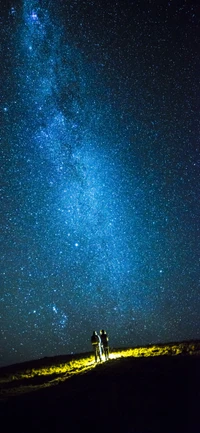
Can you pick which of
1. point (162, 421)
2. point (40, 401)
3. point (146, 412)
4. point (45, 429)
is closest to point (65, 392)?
point (40, 401)

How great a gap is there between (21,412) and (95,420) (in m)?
1.97

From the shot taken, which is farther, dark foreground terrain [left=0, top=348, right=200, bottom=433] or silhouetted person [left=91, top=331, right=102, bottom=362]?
silhouetted person [left=91, top=331, right=102, bottom=362]

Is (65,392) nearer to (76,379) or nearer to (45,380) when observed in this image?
(76,379)

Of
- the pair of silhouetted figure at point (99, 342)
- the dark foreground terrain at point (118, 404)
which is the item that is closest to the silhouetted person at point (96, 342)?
the pair of silhouetted figure at point (99, 342)

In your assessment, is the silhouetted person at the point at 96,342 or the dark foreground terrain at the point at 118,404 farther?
the silhouetted person at the point at 96,342

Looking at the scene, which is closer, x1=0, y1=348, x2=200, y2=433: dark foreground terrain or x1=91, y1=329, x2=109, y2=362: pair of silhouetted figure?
x1=0, y1=348, x2=200, y2=433: dark foreground terrain

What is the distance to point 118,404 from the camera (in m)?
7.22

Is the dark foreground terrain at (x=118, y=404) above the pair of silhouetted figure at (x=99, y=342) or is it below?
below

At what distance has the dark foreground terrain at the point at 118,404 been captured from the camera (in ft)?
20.3

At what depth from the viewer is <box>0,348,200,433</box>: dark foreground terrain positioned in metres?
6.19

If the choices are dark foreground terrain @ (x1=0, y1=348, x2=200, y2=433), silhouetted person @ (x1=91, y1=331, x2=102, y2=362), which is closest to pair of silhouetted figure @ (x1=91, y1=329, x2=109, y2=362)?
silhouetted person @ (x1=91, y1=331, x2=102, y2=362)

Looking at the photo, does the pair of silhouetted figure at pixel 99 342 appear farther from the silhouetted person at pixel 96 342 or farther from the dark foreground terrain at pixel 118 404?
the dark foreground terrain at pixel 118 404

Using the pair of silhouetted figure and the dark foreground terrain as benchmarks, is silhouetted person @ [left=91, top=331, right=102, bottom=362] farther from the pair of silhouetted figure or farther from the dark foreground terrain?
the dark foreground terrain

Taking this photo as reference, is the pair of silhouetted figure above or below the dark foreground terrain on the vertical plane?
above
